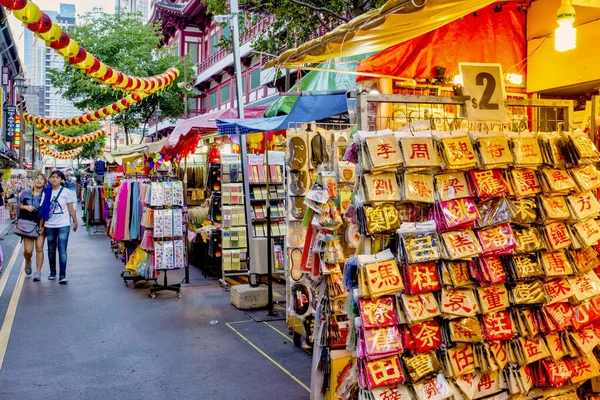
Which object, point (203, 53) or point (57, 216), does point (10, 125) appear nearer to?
point (203, 53)

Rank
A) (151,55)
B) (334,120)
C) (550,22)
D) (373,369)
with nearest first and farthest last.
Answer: (373,369), (550,22), (334,120), (151,55)

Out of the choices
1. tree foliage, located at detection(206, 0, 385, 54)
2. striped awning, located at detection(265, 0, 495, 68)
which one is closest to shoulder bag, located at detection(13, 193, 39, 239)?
tree foliage, located at detection(206, 0, 385, 54)

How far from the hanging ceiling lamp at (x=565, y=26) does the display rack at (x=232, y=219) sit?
689 cm

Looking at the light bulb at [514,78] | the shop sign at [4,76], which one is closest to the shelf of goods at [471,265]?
the light bulb at [514,78]

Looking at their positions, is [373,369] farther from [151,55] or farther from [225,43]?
[151,55]

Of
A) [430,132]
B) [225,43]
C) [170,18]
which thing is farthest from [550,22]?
[170,18]

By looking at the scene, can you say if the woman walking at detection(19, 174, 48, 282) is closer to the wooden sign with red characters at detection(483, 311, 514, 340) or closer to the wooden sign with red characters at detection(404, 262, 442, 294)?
the wooden sign with red characters at detection(404, 262, 442, 294)

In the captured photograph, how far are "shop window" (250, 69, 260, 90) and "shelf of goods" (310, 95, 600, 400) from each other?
76.8 feet

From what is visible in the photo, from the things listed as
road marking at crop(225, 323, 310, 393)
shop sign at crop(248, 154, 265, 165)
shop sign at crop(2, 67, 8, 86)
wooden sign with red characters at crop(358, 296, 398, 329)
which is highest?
shop sign at crop(2, 67, 8, 86)

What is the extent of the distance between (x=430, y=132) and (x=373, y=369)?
166 centimetres

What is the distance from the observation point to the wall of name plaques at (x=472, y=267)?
150 inches

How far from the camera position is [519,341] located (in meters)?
4.21

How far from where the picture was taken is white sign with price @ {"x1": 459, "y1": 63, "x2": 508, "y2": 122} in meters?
4.23

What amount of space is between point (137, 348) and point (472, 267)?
172 inches
